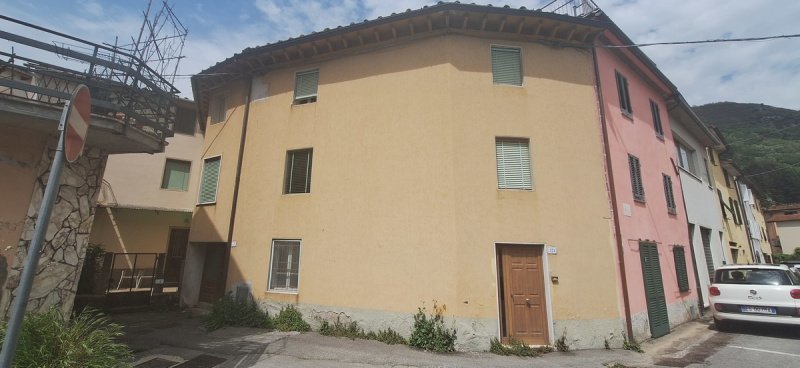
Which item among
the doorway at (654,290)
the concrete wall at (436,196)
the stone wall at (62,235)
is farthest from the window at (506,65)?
the stone wall at (62,235)

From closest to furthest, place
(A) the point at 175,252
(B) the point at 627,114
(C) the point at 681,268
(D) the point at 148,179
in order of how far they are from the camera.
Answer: (B) the point at 627,114, (C) the point at 681,268, (D) the point at 148,179, (A) the point at 175,252

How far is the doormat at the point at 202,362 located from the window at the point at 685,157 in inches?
676

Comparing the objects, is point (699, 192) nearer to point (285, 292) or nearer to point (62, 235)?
point (285, 292)

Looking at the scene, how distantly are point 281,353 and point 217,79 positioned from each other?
9.80 m

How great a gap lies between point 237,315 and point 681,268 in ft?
45.0

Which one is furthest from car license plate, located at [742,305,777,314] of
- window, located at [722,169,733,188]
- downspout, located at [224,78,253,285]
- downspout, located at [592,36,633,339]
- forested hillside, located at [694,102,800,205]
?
forested hillside, located at [694,102,800,205]

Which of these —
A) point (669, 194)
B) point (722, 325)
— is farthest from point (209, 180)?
point (722, 325)

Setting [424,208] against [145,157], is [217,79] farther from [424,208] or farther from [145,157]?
[424,208]

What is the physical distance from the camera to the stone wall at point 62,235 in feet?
19.3

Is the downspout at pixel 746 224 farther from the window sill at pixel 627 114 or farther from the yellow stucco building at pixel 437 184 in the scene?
the yellow stucco building at pixel 437 184

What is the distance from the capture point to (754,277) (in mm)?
9477

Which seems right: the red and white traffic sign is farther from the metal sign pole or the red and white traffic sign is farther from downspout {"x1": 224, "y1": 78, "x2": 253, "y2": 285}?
downspout {"x1": 224, "y1": 78, "x2": 253, "y2": 285}

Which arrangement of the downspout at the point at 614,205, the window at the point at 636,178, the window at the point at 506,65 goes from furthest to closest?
the window at the point at 636,178 < the window at the point at 506,65 < the downspout at the point at 614,205

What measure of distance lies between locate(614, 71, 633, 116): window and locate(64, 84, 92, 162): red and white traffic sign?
12248 millimetres
